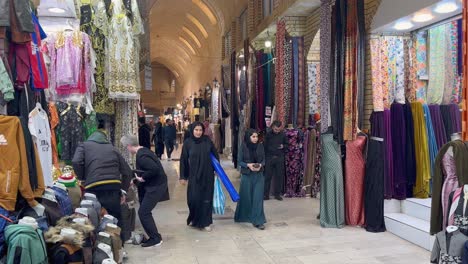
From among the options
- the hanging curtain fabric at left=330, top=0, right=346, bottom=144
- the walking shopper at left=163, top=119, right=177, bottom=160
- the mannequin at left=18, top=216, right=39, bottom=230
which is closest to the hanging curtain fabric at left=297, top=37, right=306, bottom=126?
the hanging curtain fabric at left=330, top=0, right=346, bottom=144

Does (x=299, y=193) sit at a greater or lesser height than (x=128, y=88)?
lesser

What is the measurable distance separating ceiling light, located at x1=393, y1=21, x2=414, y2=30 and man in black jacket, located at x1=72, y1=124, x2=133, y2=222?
3.81 meters

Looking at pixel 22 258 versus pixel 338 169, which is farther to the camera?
pixel 338 169

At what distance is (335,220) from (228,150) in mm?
10118

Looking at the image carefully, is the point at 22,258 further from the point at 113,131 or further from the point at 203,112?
the point at 203,112

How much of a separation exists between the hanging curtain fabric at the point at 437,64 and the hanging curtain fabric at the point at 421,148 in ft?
1.08

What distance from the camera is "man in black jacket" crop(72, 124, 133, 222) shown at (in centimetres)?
441

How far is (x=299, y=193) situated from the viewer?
333 inches

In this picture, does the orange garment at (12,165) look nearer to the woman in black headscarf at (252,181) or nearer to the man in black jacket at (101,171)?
the man in black jacket at (101,171)

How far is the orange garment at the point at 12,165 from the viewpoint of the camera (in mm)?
2908

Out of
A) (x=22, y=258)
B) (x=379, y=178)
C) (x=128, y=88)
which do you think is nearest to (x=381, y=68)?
(x=379, y=178)

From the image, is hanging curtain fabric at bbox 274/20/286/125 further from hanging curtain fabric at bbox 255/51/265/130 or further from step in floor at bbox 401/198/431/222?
step in floor at bbox 401/198/431/222

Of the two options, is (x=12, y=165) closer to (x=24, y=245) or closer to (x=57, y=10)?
(x=24, y=245)

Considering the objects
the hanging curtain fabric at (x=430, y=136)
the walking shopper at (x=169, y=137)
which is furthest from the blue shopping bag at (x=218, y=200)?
the walking shopper at (x=169, y=137)
